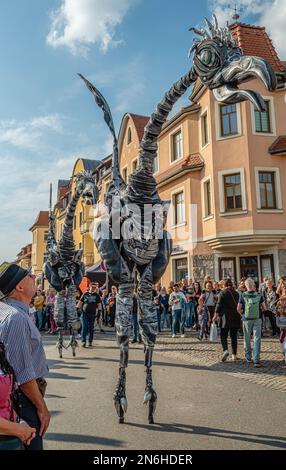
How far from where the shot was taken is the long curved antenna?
523cm

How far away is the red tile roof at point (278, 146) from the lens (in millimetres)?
16875

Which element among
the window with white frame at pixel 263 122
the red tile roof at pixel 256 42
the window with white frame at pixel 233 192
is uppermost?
→ the red tile roof at pixel 256 42

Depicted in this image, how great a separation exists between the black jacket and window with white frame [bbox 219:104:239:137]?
1068 centimetres

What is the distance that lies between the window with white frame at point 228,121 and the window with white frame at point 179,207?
13.0ft

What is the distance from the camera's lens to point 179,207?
20.5 m

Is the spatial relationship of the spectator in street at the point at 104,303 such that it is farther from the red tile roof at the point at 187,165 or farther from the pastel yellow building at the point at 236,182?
the red tile roof at the point at 187,165

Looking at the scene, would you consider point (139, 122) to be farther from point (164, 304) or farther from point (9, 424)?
point (9, 424)

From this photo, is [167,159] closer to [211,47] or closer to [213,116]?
[213,116]

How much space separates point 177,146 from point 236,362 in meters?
Answer: 15.1

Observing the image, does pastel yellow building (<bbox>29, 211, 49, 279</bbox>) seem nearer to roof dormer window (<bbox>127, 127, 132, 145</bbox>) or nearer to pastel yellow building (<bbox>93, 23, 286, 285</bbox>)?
roof dormer window (<bbox>127, 127, 132, 145</bbox>)

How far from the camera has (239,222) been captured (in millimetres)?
16844

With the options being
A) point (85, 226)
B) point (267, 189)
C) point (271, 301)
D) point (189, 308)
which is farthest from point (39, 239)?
point (271, 301)

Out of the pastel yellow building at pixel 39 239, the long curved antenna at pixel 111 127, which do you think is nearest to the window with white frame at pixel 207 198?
the long curved antenna at pixel 111 127

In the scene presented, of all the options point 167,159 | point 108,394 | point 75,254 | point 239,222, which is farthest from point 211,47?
point 167,159
